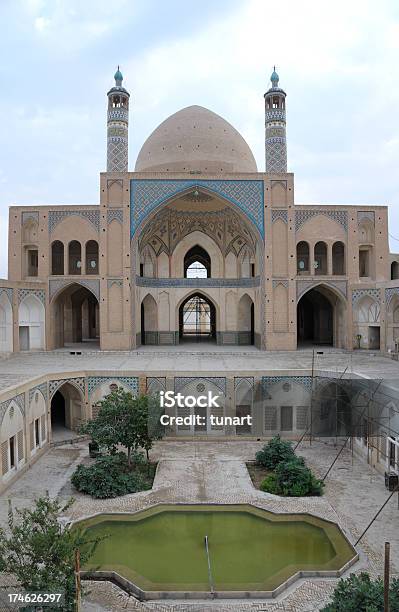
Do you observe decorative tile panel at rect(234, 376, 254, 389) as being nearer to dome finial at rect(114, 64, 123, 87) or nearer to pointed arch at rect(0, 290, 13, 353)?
pointed arch at rect(0, 290, 13, 353)

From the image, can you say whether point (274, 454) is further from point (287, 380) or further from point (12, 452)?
point (12, 452)

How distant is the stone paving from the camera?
4.35 meters

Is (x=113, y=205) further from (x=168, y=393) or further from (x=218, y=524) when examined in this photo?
(x=218, y=524)

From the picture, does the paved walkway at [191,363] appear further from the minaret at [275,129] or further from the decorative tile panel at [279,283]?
the minaret at [275,129]

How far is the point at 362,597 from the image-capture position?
381 cm

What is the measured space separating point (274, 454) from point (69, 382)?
4175 mm

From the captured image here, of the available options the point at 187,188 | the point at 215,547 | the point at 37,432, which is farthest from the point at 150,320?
the point at 215,547

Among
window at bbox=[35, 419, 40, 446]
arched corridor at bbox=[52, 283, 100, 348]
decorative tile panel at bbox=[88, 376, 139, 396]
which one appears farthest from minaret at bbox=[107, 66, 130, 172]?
window at bbox=[35, 419, 40, 446]

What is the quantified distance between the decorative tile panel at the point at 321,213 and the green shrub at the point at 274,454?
811 cm

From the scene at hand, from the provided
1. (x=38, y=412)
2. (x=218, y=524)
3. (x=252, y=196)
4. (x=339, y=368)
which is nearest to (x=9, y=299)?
(x=38, y=412)

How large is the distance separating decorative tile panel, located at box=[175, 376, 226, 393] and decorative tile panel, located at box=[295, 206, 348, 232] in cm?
665

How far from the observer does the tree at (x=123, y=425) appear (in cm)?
762

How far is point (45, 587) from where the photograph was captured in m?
3.75

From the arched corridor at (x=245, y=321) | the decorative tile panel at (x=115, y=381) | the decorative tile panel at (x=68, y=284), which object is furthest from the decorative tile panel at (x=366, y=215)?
the decorative tile panel at (x=115, y=381)
